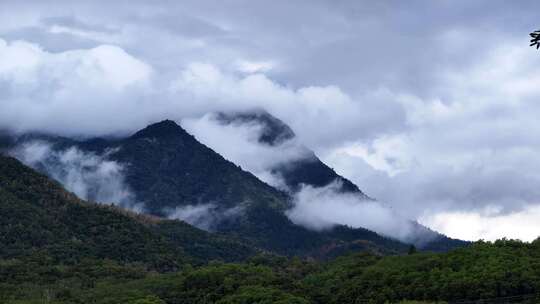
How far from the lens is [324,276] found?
644 feet

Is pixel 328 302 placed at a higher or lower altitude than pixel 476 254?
lower

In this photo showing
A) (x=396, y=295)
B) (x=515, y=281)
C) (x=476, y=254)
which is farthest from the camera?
(x=476, y=254)

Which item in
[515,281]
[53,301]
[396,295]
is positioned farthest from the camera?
[53,301]

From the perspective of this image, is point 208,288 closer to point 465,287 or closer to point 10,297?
point 10,297

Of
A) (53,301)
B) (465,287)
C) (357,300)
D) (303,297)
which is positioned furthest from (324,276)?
(53,301)

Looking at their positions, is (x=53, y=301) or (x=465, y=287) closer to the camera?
(x=465, y=287)

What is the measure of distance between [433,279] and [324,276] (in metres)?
37.3

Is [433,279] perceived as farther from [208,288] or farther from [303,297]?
[208,288]

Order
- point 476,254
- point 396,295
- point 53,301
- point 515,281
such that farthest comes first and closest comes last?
point 53,301 → point 476,254 → point 396,295 → point 515,281

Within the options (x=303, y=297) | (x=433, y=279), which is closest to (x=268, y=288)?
(x=303, y=297)

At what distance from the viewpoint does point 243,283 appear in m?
196

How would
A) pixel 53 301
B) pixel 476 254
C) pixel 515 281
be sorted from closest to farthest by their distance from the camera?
pixel 515 281, pixel 476 254, pixel 53 301

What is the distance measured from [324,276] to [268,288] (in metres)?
16.4

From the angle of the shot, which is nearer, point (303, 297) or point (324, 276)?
point (303, 297)
